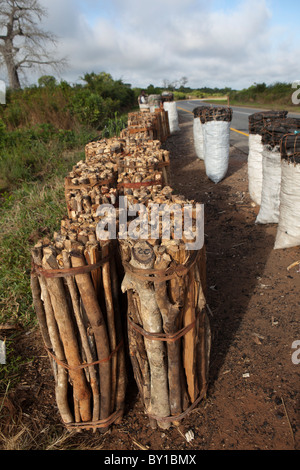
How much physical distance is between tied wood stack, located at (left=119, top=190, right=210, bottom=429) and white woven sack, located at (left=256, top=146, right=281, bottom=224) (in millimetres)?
2629

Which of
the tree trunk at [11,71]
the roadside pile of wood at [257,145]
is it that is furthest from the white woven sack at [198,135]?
the tree trunk at [11,71]

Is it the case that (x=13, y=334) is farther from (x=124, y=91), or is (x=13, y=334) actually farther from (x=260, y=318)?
(x=124, y=91)

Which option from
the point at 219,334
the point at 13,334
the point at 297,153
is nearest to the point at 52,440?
the point at 13,334

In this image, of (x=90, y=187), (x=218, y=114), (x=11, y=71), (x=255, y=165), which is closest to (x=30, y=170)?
(x=218, y=114)

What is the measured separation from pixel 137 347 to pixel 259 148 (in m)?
4.26

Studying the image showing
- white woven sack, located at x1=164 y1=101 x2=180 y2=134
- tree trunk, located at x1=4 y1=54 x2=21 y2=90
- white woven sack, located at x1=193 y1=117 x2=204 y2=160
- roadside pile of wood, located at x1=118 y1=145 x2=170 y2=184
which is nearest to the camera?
roadside pile of wood, located at x1=118 y1=145 x2=170 y2=184

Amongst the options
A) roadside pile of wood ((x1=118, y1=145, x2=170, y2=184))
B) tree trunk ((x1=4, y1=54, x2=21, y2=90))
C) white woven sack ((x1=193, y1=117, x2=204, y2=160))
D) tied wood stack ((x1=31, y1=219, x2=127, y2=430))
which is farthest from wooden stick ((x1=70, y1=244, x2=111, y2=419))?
tree trunk ((x1=4, y1=54, x2=21, y2=90))

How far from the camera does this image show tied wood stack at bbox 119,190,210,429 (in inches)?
69.3

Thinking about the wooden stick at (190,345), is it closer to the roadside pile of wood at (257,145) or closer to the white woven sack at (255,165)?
the roadside pile of wood at (257,145)

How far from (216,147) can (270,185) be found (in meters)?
2.60

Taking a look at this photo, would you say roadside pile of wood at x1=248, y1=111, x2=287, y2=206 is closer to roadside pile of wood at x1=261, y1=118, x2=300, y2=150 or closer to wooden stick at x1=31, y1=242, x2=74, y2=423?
roadside pile of wood at x1=261, y1=118, x2=300, y2=150

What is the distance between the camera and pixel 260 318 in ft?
10.2

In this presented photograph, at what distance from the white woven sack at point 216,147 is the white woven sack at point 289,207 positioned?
3.13m

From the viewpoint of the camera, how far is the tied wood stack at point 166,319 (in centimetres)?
176
